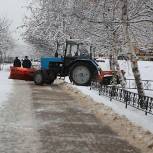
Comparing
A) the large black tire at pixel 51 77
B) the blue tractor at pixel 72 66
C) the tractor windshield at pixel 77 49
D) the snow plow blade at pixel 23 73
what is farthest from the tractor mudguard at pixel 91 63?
the snow plow blade at pixel 23 73

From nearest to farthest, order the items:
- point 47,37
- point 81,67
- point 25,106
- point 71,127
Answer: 1. point 71,127
2. point 25,106
3. point 81,67
4. point 47,37

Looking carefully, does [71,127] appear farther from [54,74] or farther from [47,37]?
[47,37]

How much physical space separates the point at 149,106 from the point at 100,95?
5.83 meters

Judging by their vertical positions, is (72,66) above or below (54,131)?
above

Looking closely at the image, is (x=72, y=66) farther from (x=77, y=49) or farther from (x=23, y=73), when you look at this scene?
(x=23, y=73)

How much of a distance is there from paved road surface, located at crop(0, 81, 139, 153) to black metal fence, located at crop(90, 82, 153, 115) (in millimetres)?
1352

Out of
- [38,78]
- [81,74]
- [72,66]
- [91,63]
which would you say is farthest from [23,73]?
[91,63]

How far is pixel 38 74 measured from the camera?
86.8 feet

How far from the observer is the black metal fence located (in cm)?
1274

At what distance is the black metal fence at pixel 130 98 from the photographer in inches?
502

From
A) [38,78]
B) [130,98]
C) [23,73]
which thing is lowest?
[130,98]

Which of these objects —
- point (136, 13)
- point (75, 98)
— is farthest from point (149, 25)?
point (75, 98)

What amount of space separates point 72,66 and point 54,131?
45.3 feet

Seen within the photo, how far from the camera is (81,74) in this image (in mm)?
24453
